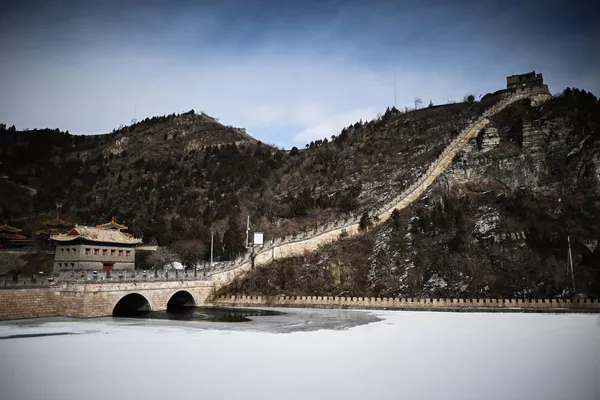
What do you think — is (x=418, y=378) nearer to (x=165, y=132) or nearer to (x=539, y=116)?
(x=539, y=116)

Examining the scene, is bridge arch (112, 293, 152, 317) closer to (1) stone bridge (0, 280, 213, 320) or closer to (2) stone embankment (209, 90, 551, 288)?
(1) stone bridge (0, 280, 213, 320)

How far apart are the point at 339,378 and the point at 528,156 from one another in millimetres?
53663

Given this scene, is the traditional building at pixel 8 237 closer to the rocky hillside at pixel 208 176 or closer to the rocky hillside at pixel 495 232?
the rocky hillside at pixel 208 176

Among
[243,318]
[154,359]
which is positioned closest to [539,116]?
[243,318]

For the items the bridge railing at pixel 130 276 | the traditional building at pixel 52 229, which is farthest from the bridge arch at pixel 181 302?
the traditional building at pixel 52 229

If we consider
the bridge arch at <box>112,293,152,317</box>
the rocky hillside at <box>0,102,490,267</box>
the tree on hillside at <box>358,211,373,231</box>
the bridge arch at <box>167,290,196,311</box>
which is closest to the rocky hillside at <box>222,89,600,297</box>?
the tree on hillside at <box>358,211,373,231</box>

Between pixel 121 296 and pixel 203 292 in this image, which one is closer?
pixel 121 296

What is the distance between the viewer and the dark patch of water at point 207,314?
36.3 m

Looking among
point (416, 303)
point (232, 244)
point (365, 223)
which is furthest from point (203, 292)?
point (416, 303)

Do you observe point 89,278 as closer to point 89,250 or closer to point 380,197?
point 89,250

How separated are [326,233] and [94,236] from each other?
29.2m

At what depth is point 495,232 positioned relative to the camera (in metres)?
45.4

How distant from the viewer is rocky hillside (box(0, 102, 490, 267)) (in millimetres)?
75125

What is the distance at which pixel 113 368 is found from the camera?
672 inches
